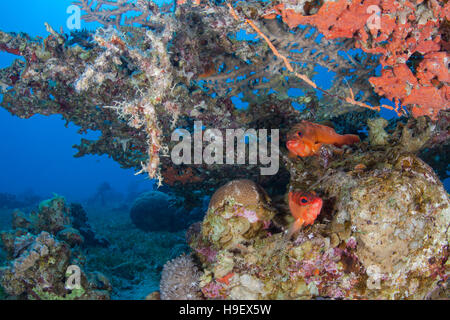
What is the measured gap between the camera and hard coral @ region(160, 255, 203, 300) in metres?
3.58

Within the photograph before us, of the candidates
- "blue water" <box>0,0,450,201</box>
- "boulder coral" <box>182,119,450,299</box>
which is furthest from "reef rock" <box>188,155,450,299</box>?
"blue water" <box>0,0,450,201</box>

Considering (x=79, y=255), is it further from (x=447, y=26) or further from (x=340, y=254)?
(x=447, y=26)

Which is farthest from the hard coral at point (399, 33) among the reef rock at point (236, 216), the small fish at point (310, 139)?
the reef rock at point (236, 216)

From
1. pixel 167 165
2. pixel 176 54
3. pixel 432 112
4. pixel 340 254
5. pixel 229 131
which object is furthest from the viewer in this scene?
pixel 167 165

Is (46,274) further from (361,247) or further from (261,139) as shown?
(361,247)

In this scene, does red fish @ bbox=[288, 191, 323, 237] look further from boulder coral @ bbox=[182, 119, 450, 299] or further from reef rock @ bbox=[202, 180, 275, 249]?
reef rock @ bbox=[202, 180, 275, 249]

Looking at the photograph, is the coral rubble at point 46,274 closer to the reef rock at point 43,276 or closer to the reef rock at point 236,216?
the reef rock at point 43,276

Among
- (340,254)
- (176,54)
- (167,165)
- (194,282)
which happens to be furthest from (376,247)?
(167,165)

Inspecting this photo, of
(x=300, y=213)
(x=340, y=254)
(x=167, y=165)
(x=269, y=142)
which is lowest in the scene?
(x=340, y=254)

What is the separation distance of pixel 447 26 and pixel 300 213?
2.99 meters

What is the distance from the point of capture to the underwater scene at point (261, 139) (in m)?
2.95

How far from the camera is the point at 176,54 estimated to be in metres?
4.33

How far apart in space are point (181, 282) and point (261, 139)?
10.5ft
